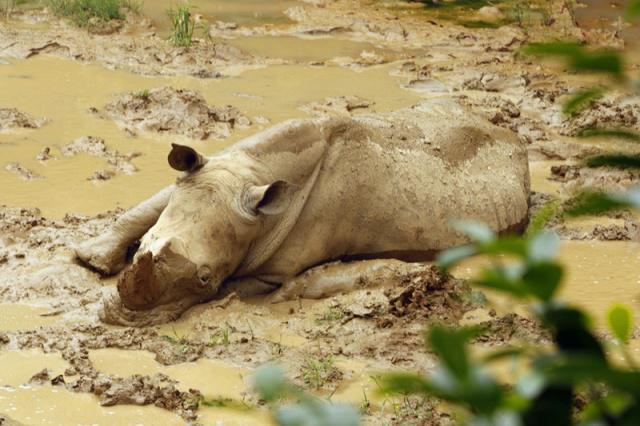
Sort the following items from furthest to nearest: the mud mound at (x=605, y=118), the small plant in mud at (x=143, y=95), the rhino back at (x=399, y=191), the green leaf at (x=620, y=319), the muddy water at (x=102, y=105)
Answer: the mud mound at (x=605, y=118)
the small plant in mud at (x=143, y=95)
the muddy water at (x=102, y=105)
the rhino back at (x=399, y=191)
the green leaf at (x=620, y=319)

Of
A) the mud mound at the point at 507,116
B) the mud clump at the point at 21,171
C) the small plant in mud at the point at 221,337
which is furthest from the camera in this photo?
the mud mound at the point at 507,116

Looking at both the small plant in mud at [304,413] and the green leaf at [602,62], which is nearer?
the small plant in mud at [304,413]

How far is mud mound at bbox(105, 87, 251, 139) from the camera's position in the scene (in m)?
10.7

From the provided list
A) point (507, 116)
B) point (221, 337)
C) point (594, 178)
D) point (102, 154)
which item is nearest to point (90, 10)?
point (102, 154)

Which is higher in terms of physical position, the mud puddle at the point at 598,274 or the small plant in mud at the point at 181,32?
the mud puddle at the point at 598,274

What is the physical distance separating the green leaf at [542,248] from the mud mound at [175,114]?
9537 mm

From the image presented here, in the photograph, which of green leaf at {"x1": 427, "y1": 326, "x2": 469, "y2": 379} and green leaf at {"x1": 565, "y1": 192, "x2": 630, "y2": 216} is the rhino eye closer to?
green leaf at {"x1": 565, "y1": 192, "x2": 630, "y2": 216}

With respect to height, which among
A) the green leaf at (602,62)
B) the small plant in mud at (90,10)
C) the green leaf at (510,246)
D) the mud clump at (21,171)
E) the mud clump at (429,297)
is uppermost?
the green leaf at (602,62)

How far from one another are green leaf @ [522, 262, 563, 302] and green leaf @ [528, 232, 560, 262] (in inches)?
0.4

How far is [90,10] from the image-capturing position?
15.5 meters

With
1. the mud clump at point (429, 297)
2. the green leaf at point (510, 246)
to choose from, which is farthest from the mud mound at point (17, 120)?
the green leaf at point (510, 246)

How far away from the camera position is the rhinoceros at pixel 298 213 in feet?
21.7

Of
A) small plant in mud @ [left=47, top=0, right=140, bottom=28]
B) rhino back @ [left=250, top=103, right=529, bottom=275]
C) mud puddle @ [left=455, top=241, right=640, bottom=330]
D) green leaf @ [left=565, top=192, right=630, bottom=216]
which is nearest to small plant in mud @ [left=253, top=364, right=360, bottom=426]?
green leaf @ [left=565, top=192, right=630, bottom=216]

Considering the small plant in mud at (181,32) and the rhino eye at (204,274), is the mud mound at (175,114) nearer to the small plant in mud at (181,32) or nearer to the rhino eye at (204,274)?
the small plant in mud at (181,32)
